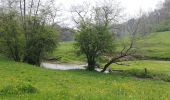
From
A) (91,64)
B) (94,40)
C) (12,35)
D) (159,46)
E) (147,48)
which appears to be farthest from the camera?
(159,46)

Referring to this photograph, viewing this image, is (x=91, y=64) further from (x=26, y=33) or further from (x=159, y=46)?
(x=159, y=46)

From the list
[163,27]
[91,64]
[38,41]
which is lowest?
[91,64]

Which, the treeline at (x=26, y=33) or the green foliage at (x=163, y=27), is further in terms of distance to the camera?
the green foliage at (x=163, y=27)

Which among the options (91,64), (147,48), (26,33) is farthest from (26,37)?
(147,48)

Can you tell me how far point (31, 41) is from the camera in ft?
200

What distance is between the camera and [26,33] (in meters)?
61.7

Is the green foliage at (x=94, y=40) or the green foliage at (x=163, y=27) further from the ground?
the green foliage at (x=163, y=27)

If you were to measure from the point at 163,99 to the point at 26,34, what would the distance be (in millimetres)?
46569

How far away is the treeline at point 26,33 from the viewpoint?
2375 inches

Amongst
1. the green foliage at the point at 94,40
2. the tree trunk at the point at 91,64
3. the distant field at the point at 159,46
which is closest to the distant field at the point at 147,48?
the distant field at the point at 159,46

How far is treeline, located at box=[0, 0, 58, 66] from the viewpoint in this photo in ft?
198

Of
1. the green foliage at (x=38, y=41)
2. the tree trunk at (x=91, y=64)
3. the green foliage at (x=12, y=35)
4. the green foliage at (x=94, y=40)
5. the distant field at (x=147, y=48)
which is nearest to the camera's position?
the green foliage at (x=94, y=40)

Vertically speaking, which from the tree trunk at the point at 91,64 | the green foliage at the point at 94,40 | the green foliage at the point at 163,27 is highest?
the green foliage at the point at 163,27

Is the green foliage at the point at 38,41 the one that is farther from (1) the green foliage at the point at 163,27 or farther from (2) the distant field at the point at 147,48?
(1) the green foliage at the point at 163,27
